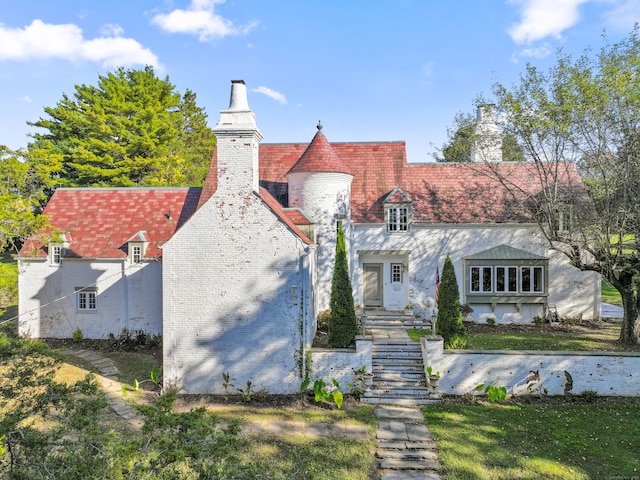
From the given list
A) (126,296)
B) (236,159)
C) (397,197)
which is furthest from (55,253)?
(397,197)

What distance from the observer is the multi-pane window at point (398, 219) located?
23484mm

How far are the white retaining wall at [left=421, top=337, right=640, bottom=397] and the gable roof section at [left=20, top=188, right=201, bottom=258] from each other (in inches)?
576

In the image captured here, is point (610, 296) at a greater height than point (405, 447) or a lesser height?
greater

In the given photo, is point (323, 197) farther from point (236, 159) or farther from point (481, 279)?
point (481, 279)

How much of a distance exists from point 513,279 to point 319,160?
1253cm

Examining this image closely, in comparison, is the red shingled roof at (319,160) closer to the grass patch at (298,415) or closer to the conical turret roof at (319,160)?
the conical turret roof at (319,160)

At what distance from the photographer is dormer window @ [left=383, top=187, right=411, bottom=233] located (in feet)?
76.6

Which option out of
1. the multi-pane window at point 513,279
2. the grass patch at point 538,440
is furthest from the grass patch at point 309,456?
the multi-pane window at point 513,279

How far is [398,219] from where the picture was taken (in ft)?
77.2

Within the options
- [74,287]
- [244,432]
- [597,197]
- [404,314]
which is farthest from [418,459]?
[74,287]

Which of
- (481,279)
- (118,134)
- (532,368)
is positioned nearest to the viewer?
(532,368)

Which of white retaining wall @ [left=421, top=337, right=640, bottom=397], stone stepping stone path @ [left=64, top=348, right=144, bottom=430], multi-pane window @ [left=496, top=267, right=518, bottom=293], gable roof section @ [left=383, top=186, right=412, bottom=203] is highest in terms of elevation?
gable roof section @ [left=383, top=186, right=412, bottom=203]

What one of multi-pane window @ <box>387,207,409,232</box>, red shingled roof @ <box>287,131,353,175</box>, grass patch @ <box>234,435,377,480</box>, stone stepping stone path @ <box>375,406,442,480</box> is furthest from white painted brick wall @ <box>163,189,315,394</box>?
multi-pane window @ <box>387,207,409,232</box>

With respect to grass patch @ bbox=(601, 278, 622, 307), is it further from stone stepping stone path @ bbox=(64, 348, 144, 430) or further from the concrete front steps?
stone stepping stone path @ bbox=(64, 348, 144, 430)
